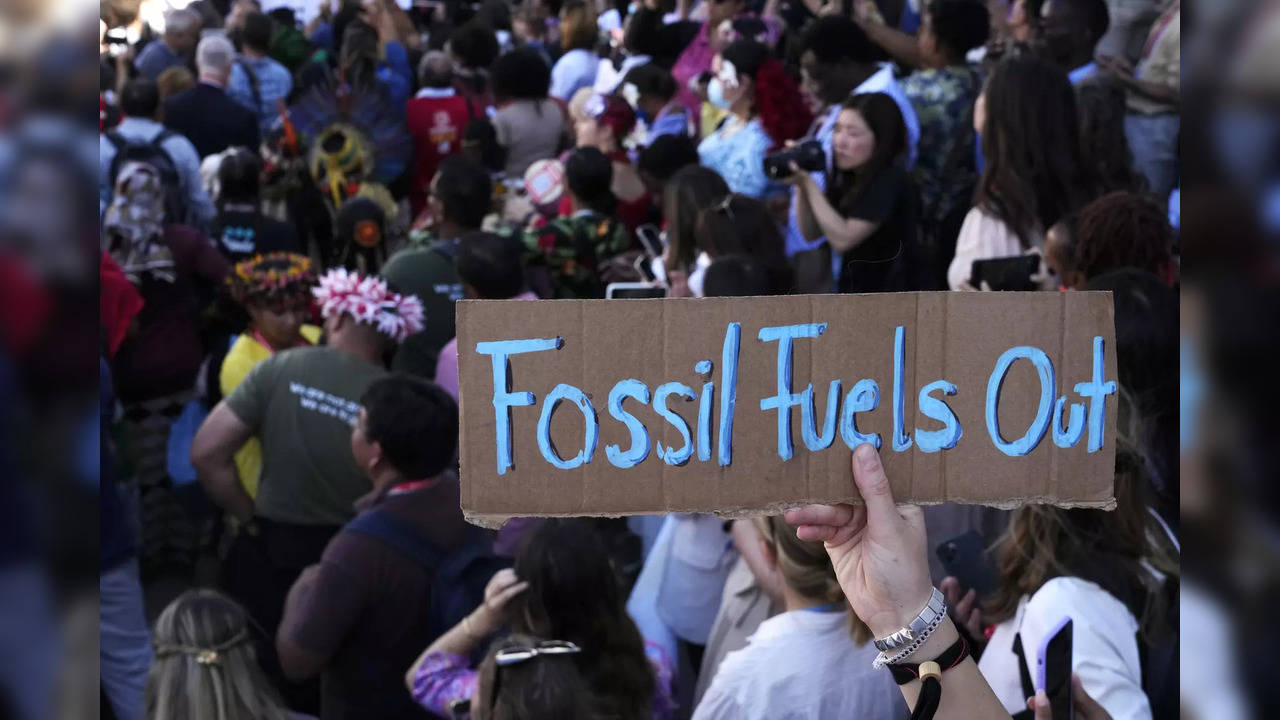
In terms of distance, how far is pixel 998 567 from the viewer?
101 inches

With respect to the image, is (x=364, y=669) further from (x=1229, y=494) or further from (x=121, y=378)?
(x=1229, y=494)

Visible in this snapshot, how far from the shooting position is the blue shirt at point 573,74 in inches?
331

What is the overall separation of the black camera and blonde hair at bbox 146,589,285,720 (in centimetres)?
269

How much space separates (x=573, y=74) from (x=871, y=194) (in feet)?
13.8

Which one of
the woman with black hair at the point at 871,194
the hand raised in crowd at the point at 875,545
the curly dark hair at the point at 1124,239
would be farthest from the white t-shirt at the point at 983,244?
the hand raised in crowd at the point at 875,545

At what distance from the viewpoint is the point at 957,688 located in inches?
62.9

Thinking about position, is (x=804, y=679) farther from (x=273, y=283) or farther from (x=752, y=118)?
(x=752, y=118)

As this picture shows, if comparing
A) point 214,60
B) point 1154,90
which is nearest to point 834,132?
point 1154,90

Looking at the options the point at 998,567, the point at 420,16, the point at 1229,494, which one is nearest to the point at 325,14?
the point at 420,16

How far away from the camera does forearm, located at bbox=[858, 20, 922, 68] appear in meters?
6.44

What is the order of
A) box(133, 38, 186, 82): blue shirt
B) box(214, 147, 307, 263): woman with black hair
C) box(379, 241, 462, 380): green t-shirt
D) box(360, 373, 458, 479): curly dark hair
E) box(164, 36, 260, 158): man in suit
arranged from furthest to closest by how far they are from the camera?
box(133, 38, 186, 82): blue shirt → box(164, 36, 260, 158): man in suit → box(214, 147, 307, 263): woman with black hair → box(379, 241, 462, 380): green t-shirt → box(360, 373, 458, 479): curly dark hair

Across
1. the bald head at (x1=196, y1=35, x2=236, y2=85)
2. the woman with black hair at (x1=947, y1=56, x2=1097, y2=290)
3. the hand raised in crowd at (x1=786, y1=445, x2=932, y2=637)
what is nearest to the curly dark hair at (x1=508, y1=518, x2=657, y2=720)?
the hand raised in crowd at (x1=786, y1=445, x2=932, y2=637)

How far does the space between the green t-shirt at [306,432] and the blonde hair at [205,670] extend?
1166 mm

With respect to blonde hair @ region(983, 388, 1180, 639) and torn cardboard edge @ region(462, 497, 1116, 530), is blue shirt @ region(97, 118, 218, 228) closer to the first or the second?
blonde hair @ region(983, 388, 1180, 639)
